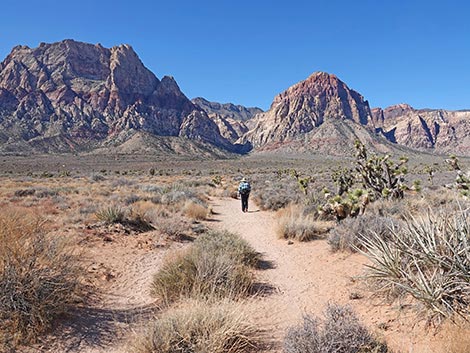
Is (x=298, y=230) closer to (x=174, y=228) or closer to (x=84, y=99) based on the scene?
(x=174, y=228)

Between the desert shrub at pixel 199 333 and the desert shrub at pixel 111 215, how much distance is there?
21.7ft

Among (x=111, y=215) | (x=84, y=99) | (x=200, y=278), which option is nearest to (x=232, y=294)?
(x=200, y=278)

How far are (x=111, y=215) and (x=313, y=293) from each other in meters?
6.68

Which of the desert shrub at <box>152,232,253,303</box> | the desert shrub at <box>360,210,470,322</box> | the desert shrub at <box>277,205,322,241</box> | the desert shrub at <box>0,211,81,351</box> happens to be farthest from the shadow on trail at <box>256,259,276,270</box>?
the desert shrub at <box>0,211,81,351</box>

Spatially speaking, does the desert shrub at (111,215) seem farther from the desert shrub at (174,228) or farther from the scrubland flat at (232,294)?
the scrubland flat at (232,294)

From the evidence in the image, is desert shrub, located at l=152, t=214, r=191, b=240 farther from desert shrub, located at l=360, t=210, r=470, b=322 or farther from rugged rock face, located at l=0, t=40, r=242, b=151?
rugged rock face, located at l=0, t=40, r=242, b=151

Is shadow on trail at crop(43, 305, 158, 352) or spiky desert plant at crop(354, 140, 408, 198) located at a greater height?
spiky desert plant at crop(354, 140, 408, 198)

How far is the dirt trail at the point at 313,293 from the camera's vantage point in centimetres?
366

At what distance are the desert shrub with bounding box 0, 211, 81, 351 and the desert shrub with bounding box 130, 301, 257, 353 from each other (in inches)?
53.4

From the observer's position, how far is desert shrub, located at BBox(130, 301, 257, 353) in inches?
129

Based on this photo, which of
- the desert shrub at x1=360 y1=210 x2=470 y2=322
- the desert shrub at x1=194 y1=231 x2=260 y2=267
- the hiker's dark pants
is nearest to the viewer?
the desert shrub at x1=360 y1=210 x2=470 y2=322

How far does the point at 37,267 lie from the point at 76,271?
2.56ft

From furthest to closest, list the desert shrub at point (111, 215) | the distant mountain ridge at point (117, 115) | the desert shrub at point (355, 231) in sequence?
the distant mountain ridge at point (117, 115)
the desert shrub at point (111, 215)
the desert shrub at point (355, 231)

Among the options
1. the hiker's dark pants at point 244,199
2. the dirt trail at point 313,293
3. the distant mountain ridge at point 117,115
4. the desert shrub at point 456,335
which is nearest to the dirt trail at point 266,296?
the dirt trail at point 313,293
